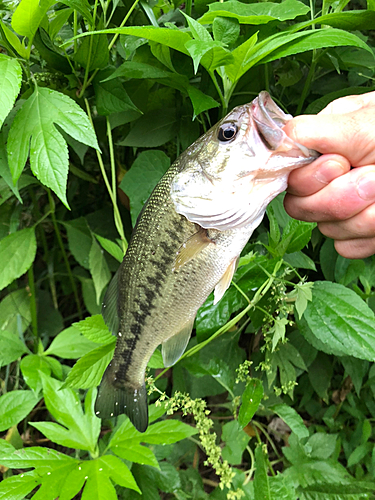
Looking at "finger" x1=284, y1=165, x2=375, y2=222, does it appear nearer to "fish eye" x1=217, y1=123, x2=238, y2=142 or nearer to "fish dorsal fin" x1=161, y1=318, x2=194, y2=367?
"fish eye" x1=217, y1=123, x2=238, y2=142

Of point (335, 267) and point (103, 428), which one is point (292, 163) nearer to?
point (335, 267)

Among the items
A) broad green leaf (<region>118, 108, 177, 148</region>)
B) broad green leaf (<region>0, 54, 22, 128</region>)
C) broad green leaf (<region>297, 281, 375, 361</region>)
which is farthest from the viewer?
broad green leaf (<region>118, 108, 177, 148</region>)

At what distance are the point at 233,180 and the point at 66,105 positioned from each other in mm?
470

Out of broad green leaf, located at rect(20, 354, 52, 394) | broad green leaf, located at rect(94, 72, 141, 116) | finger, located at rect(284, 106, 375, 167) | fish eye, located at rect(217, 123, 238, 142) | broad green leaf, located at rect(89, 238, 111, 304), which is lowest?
broad green leaf, located at rect(20, 354, 52, 394)

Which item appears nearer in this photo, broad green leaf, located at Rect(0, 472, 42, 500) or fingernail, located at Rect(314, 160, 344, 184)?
fingernail, located at Rect(314, 160, 344, 184)

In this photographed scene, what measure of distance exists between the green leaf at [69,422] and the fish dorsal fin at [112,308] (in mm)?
354

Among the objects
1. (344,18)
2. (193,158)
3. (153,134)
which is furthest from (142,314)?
(344,18)

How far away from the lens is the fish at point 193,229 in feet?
2.20

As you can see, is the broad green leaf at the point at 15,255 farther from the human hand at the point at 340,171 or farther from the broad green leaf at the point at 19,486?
the human hand at the point at 340,171

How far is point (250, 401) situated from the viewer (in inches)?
37.6

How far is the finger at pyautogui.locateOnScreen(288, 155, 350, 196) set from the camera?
2.23 ft

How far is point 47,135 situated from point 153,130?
44cm

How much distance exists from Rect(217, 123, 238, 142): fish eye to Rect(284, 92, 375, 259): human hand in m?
0.10

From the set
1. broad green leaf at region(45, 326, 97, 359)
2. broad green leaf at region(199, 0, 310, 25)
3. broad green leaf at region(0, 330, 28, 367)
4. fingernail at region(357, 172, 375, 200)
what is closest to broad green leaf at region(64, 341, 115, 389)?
broad green leaf at region(45, 326, 97, 359)
